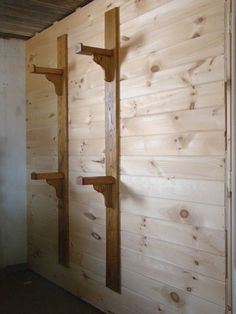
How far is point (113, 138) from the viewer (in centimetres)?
250

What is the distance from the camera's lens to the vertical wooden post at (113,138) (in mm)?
2471

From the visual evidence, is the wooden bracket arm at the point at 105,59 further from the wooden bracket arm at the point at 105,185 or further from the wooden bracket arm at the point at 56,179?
the wooden bracket arm at the point at 56,179

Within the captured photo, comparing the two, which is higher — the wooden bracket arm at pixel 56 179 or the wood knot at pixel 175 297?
the wooden bracket arm at pixel 56 179

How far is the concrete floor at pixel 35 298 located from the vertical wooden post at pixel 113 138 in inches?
17.5

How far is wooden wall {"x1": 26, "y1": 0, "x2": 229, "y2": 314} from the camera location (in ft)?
6.11

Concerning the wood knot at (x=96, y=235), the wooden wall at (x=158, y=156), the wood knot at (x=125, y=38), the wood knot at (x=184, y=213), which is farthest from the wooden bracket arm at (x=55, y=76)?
the wood knot at (x=184, y=213)

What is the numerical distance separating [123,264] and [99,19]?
167 centimetres

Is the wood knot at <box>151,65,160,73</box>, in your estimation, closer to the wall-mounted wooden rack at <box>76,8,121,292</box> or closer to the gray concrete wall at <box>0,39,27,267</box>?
the wall-mounted wooden rack at <box>76,8,121,292</box>

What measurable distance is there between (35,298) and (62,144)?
1.23 meters

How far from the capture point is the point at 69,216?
303 cm

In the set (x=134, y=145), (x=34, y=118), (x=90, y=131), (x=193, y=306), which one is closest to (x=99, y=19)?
(x=90, y=131)

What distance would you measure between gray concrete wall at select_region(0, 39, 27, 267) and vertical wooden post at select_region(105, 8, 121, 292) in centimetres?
140

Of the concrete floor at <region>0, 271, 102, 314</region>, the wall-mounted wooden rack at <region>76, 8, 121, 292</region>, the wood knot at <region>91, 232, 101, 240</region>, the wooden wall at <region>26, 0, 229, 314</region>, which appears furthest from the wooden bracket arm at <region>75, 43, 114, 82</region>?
the concrete floor at <region>0, 271, 102, 314</region>

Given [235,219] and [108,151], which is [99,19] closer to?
[108,151]
